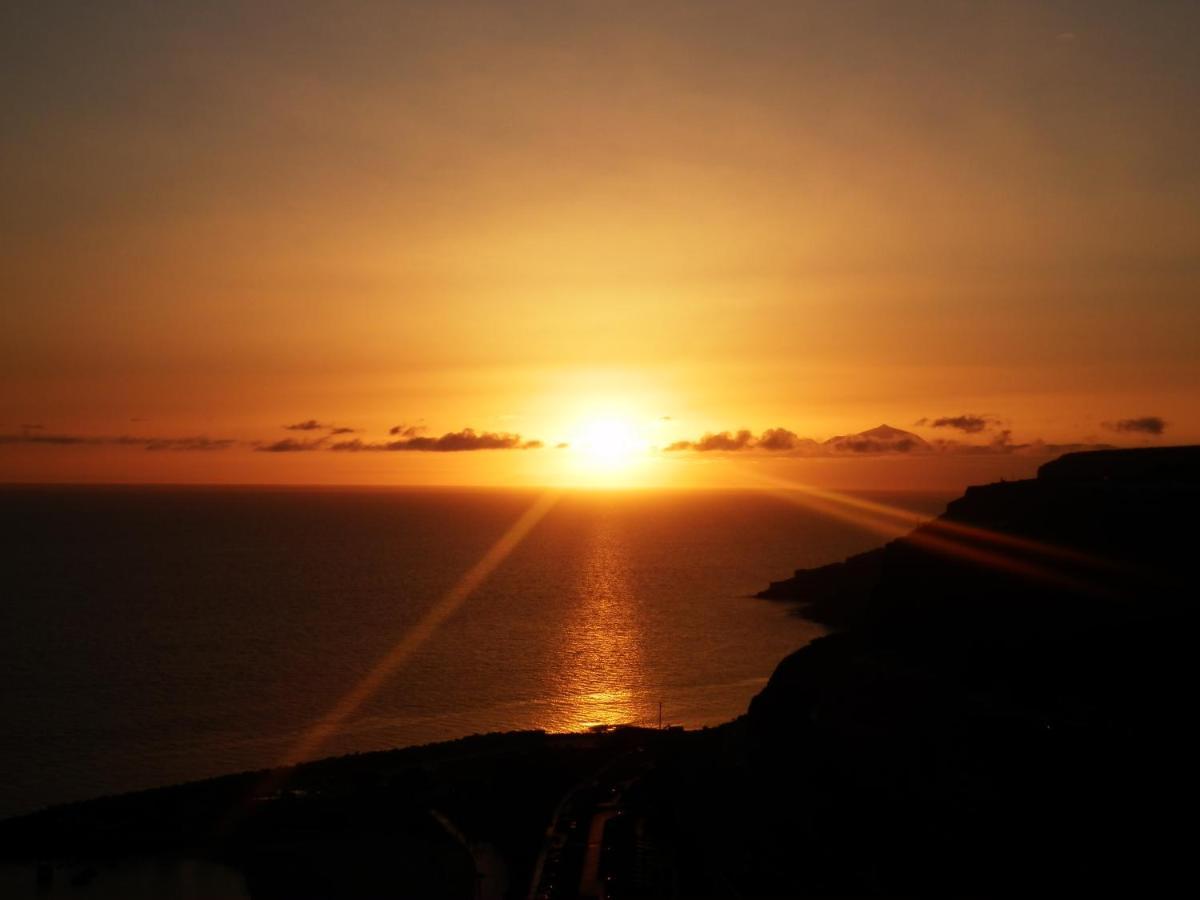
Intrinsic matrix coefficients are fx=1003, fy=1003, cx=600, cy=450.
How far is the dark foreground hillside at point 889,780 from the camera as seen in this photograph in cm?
2530

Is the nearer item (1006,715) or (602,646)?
(1006,715)

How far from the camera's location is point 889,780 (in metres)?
28.5

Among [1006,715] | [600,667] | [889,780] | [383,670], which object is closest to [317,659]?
[383,670]

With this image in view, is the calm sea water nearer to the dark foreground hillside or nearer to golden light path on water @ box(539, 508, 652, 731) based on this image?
golden light path on water @ box(539, 508, 652, 731)

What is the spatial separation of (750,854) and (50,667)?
6793 centimetres

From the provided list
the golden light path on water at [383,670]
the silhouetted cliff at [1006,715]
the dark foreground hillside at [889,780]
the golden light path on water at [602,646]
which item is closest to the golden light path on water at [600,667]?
the golden light path on water at [602,646]

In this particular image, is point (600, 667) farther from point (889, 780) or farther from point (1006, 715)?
point (1006, 715)

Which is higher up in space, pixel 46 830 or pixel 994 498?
pixel 994 498

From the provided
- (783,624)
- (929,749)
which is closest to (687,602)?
(783,624)

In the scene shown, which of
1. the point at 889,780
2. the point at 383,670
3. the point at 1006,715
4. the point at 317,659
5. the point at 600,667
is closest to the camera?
the point at 1006,715

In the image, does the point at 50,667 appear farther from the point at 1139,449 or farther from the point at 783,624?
the point at 1139,449

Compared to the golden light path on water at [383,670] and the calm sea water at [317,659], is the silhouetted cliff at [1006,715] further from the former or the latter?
the calm sea water at [317,659]

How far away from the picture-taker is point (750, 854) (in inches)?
1203

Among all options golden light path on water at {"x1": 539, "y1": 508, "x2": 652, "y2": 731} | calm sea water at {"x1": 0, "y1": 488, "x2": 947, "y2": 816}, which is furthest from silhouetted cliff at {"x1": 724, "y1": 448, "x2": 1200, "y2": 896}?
calm sea water at {"x1": 0, "y1": 488, "x2": 947, "y2": 816}
